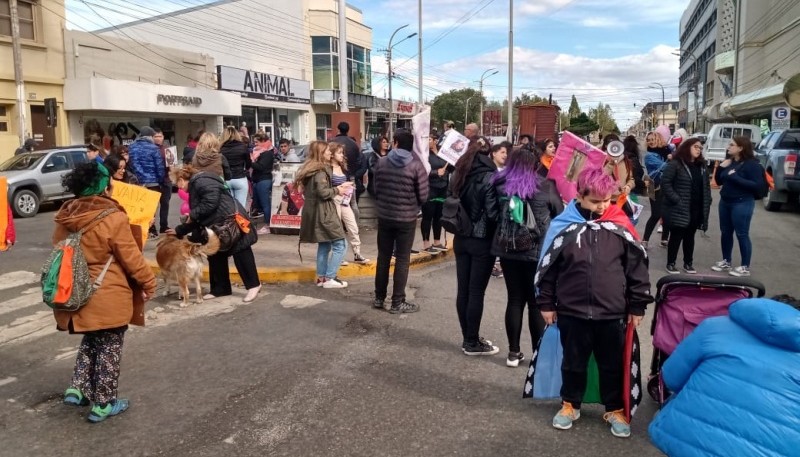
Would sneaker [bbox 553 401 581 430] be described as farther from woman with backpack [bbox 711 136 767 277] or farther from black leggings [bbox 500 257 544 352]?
woman with backpack [bbox 711 136 767 277]

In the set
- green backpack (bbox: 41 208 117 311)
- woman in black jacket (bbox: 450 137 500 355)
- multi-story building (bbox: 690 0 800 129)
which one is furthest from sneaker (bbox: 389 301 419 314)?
multi-story building (bbox: 690 0 800 129)

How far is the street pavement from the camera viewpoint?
3756 mm

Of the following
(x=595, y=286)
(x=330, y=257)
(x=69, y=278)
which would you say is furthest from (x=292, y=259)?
(x=595, y=286)

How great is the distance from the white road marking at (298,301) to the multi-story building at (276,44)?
106ft

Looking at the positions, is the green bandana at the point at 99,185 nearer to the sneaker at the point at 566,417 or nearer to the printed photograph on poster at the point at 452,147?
the sneaker at the point at 566,417

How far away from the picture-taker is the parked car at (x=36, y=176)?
1439 centimetres

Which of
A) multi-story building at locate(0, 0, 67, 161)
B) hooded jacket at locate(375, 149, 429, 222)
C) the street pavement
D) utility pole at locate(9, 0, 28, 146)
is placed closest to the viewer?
the street pavement

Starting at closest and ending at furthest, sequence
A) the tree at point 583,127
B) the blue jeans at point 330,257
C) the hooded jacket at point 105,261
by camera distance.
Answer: the hooded jacket at point 105,261 < the blue jeans at point 330,257 < the tree at point 583,127

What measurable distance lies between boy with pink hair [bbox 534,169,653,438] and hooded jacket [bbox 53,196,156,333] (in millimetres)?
2588

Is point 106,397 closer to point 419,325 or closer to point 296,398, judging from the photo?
point 296,398

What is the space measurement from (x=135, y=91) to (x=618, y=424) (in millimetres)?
24963

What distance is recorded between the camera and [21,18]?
21312 mm

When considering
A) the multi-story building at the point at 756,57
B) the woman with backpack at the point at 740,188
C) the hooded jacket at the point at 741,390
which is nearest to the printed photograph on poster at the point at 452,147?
the woman with backpack at the point at 740,188

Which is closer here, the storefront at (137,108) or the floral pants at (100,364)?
the floral pants at (100,364)
